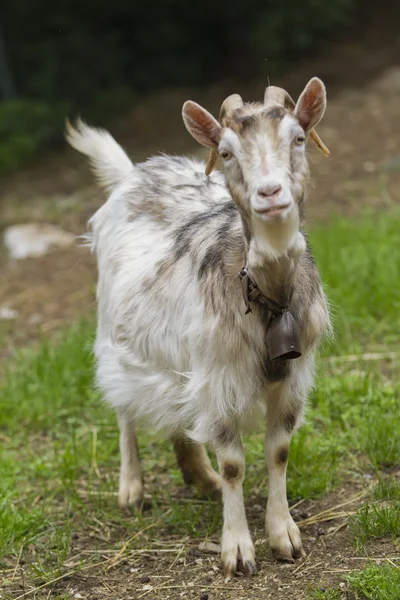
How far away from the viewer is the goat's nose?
2766mm

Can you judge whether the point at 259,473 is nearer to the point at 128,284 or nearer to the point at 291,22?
the point at 128,284

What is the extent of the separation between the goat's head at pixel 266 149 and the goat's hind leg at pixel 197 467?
1.38m

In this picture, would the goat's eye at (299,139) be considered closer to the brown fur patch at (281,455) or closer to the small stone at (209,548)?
the brown fur patch at (281,455)

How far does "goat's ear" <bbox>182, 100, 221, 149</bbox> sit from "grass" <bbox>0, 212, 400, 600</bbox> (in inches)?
56.1

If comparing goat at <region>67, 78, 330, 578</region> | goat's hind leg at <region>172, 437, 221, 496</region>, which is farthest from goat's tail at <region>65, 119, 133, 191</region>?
goat's hind leg at <region>172, 437, 221, 496</region>

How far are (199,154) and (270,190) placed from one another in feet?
22.5

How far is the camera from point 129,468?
4.19 m

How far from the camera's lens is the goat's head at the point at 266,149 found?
279 cm

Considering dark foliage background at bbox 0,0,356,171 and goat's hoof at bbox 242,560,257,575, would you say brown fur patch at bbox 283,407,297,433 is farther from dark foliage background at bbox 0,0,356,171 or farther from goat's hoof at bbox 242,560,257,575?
dark foliage background at bbox 0,0,356,171

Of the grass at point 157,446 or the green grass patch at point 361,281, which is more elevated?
the green grass patch at point 361,281

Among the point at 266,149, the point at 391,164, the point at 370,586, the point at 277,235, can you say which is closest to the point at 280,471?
the point at 370,586

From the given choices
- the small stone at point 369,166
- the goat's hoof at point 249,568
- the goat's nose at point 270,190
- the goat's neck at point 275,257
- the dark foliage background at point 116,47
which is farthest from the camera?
the dark foliage background at point 116,47

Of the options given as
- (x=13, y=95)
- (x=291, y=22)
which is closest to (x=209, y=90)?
(x=291, y=22)

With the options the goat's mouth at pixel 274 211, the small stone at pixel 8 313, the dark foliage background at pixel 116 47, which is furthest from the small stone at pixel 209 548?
the dark foliage background at pixel 116 47
